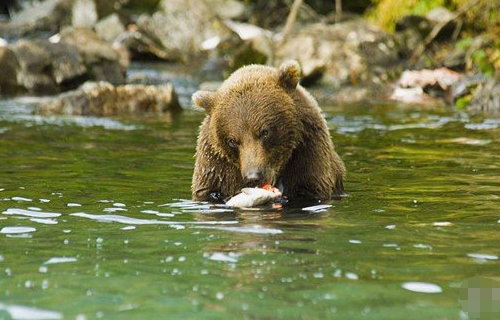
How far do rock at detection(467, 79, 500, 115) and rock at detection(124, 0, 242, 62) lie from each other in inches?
405

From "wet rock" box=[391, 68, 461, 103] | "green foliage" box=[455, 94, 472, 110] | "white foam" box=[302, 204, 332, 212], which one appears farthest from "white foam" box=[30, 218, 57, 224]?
"wet rock" box=[391, 68, 461, 103]

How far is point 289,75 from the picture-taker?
8.14 m

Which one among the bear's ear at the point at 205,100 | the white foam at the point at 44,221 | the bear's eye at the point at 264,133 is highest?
the bear's ear at the point at 205,100

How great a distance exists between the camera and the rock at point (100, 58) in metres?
22.6

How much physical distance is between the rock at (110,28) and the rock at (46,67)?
612 cm

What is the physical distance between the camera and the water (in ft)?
16.1

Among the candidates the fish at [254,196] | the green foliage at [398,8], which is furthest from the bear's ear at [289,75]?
the green foliage at [398,8]

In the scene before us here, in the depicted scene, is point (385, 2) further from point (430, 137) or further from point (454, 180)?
point (454, 180)

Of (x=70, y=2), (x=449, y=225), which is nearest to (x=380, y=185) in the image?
(x=449, y=225)

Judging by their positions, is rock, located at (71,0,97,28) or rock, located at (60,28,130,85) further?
rock, located at (71,0,97,28)

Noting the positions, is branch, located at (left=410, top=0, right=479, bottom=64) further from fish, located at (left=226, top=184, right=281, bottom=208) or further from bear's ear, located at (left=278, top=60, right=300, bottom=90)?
fish, located at (left=226, top=184, right=281, bottom=208)

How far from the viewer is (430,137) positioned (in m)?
Answer: 14.0

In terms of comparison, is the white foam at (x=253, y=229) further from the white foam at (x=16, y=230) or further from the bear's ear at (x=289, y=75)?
the bear's ear at (x=289, y=75)

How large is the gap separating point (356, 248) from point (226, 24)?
72.5 feet
